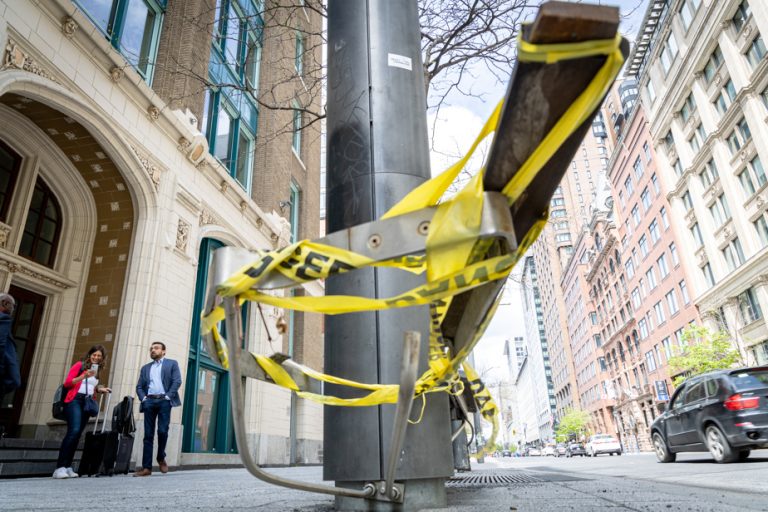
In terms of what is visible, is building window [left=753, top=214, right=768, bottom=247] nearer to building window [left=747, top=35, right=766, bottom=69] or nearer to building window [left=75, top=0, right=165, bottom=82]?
building window [left=747, top=35, right=766, bottom=69]

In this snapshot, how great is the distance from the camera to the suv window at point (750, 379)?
8.03 m

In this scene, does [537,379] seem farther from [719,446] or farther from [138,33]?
[138,33]

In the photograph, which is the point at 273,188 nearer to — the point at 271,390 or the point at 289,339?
the point at 289,339

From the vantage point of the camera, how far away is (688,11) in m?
33.8

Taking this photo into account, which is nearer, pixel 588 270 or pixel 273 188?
pixel 273 188

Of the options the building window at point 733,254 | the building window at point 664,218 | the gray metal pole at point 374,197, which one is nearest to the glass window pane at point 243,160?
the gray metal pole at point 374,197

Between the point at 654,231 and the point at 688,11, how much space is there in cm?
1877

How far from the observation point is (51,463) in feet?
24.8

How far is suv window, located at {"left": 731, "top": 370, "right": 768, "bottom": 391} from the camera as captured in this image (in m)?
8.03

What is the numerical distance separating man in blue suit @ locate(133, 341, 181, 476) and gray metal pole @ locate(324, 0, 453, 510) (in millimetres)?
6544

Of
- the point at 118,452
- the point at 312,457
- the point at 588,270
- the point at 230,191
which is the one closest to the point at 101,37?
the point at 230,191

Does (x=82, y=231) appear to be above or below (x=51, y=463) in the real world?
above

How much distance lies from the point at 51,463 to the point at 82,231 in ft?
17.4

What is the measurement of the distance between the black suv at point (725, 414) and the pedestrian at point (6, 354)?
1041 cm
